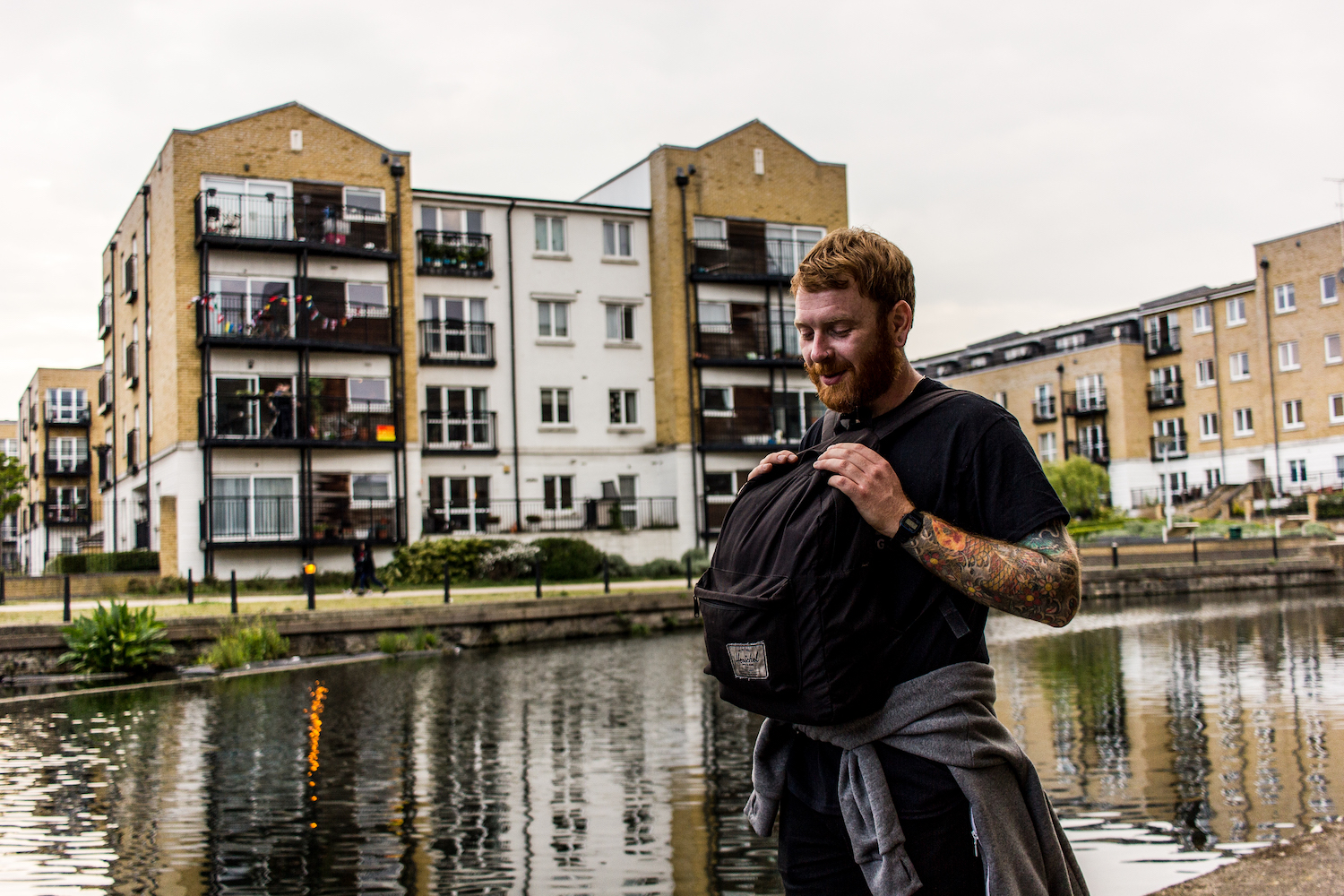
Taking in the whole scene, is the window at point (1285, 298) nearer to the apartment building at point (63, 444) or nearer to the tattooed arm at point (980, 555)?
A: the tattooed arm at point (980, 555)

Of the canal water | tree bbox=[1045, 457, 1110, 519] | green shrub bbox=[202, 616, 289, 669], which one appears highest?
tree bbox=[1045, 457, 1110, 519]

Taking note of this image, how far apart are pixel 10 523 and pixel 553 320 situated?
2966 inches

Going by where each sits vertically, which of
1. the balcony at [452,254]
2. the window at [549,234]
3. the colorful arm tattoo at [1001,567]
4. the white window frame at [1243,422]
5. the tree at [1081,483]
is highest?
the window at [549,234]

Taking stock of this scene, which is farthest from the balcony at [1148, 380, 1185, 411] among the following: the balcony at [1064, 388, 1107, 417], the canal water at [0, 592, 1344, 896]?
the canal water at [0, 592, 1344, 896]

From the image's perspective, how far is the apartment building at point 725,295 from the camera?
39.0 m

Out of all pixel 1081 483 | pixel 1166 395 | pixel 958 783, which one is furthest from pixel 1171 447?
pixel 958 783

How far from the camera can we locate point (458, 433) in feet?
120

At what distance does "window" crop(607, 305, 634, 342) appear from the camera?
130ft

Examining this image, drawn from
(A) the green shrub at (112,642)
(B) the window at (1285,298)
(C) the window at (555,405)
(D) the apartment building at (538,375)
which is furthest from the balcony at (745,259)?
(B) the window at (1285,298)

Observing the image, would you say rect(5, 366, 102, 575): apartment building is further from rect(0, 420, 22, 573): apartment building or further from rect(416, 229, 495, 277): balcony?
rect(416, 229, 495, 277): balcony

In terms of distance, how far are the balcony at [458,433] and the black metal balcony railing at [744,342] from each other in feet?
25.1

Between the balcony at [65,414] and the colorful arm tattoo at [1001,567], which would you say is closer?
the colorful arm tattoo at [1001,567]

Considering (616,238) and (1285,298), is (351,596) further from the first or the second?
(1285,298)

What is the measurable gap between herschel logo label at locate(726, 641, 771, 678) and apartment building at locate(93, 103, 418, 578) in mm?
29783
